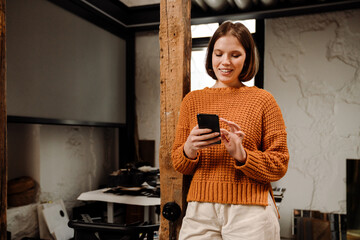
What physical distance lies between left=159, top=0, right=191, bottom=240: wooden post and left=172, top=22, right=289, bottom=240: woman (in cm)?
16

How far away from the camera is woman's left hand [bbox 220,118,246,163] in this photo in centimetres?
109

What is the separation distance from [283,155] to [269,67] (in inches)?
106

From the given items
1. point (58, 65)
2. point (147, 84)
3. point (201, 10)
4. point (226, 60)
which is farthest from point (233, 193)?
point (147, 84)

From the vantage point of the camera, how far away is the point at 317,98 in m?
3.47

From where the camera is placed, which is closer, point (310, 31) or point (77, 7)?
point (77, 7)

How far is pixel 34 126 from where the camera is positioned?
10.6 feet

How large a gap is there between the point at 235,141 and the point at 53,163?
2794 mm

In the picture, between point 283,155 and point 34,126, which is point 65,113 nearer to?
point 34,126

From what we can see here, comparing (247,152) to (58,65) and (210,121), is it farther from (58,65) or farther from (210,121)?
(58,65)

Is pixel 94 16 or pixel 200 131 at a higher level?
pixel 94 16

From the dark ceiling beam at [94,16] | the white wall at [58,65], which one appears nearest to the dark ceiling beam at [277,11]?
the dark ceiling beam at [94,16]

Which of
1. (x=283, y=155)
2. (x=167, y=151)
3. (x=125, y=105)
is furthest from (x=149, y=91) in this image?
(x=283, y=155)

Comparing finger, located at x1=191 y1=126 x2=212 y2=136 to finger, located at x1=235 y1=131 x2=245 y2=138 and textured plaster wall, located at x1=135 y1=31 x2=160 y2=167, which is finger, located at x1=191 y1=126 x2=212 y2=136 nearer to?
finger, located at x1=235 y1=131 x2=245 y2=138

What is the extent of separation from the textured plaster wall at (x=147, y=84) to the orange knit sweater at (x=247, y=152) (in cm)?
301
